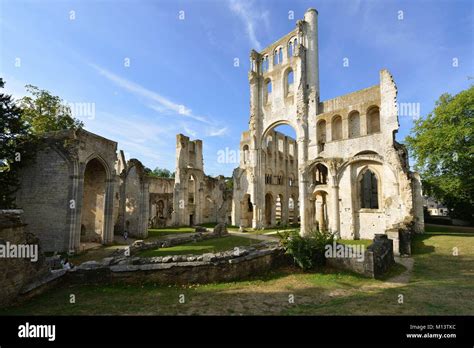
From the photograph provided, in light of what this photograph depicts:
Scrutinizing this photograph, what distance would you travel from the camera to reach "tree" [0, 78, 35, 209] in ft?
43.5

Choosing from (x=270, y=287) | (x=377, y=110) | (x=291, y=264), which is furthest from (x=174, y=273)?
(x=377, y=110)

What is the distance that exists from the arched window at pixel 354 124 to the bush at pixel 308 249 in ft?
49.2

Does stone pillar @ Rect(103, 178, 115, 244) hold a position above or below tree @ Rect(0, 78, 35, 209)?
below

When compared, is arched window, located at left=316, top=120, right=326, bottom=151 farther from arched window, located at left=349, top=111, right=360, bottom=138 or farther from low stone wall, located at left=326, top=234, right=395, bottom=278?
low stone wall, located at left=326, top=234, right=395, bottom=278

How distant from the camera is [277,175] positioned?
3503 centimetres

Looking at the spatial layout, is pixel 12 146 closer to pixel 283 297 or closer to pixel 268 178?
pixel 283 297

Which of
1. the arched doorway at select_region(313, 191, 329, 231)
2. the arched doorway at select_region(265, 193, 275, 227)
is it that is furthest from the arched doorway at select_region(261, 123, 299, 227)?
the arched doorway at select_region(313, 191, 329, 231)

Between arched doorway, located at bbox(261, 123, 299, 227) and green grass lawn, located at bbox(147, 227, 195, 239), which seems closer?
green grass lawn, located at bbox(147, 227, 195, 239)

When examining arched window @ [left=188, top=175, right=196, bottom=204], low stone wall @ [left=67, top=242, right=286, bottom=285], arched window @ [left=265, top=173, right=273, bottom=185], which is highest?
arched window @ [left=265, top=173, right=273, bottom=185]

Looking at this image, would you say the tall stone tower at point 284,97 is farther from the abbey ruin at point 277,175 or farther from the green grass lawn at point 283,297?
the green grass lawn at point 283,297

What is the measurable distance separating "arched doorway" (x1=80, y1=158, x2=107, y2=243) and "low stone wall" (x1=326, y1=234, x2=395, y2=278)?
18.2 m

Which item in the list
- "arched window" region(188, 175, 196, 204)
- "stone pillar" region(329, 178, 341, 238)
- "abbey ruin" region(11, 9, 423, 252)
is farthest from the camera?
"arched window" region(188, 175, 196, 204)

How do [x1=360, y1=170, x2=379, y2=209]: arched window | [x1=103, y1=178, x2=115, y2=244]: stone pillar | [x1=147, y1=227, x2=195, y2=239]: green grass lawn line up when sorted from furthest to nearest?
[x1=360, y1=170, x2=379, y2=209]: arched window → [x1=147, y1=227, x2=195, y2=239]: green grass lawn → [x1=103, y1=178, x2=115, y2=244]: stone pillar
